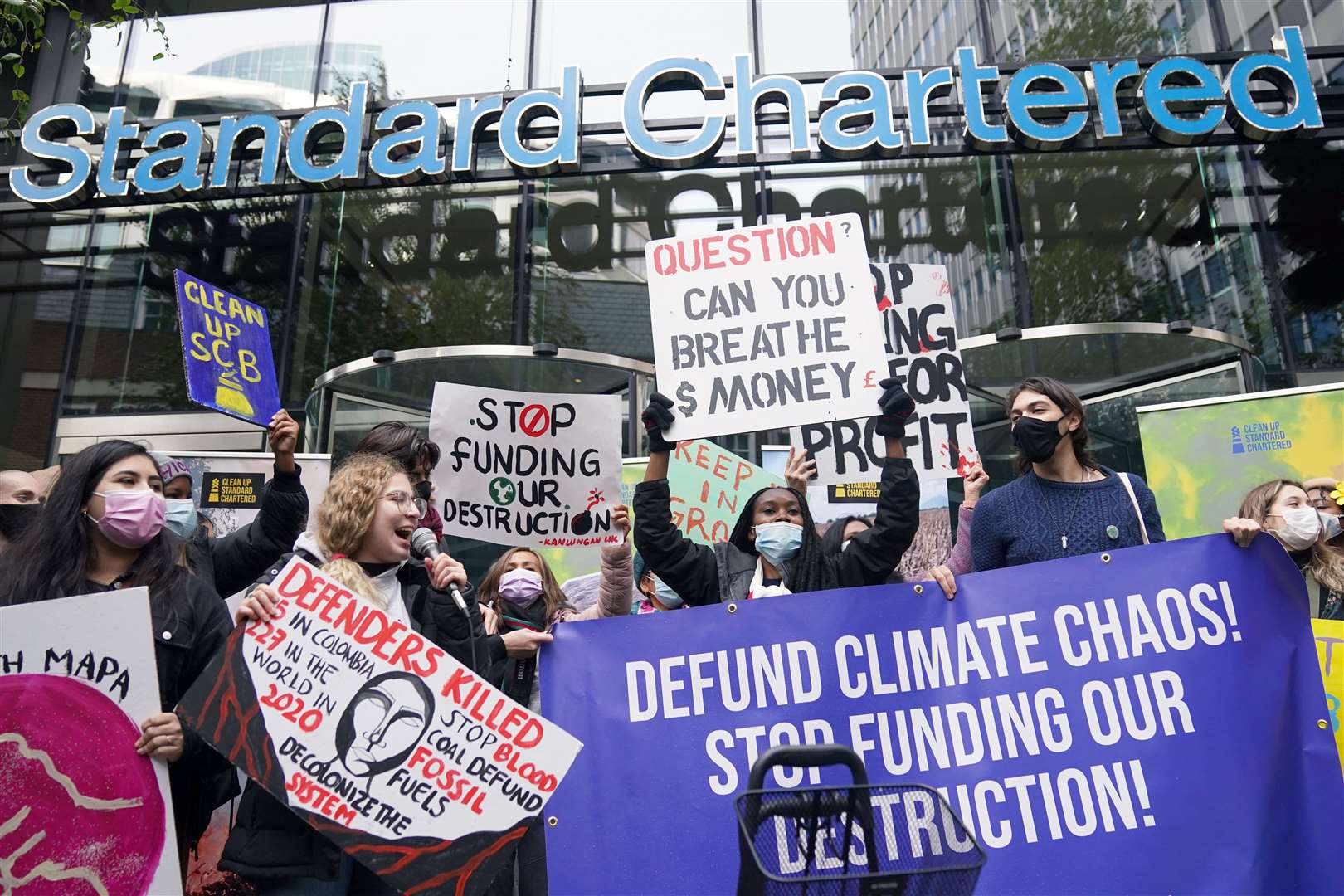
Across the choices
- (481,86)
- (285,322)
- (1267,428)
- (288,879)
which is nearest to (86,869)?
(288,879)

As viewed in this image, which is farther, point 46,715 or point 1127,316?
point 1127,316

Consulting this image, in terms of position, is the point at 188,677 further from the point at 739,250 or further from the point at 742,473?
the point at 742,473

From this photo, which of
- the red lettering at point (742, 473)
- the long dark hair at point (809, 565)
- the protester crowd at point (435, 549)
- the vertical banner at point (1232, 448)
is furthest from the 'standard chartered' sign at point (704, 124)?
the long dark hair at point (809, 565)

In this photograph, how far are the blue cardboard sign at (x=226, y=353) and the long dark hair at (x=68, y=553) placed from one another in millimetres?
4068

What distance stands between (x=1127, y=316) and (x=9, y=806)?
9520mm

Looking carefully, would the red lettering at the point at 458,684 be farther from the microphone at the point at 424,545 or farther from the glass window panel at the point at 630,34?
the glass window panel at the point at 630,34

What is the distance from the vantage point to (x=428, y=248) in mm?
10578

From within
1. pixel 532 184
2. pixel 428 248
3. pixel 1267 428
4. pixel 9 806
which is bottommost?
pixel 9 806

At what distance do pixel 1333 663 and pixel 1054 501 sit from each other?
107 centimetres

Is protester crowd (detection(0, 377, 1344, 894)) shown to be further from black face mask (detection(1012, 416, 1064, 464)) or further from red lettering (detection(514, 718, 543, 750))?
red lettering (detection(514, 718, 543, 750))

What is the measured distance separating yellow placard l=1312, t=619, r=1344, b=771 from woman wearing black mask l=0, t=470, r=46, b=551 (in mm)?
4619

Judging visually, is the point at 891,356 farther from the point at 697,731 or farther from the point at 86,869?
Result: the point at 86,869

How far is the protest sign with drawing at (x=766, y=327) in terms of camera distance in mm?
3967

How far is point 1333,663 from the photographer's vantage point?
348 cm
